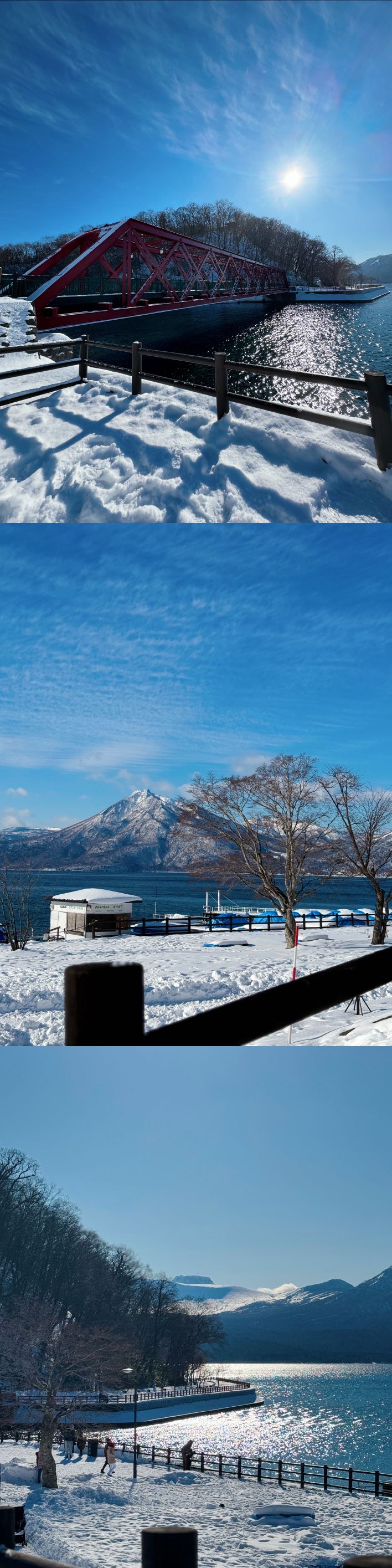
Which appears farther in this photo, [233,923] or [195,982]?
[233,923]

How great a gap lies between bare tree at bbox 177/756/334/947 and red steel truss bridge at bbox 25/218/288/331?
399 inches

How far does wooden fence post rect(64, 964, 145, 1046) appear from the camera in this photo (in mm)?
621

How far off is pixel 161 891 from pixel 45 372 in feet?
142

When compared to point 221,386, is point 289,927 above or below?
below

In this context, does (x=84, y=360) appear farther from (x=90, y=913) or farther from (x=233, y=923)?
(x=90, y=913)

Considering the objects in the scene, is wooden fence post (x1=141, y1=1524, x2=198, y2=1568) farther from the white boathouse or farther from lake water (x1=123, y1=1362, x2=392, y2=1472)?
lake water (x1=123, y1=1362, x2=392, y2=1472)

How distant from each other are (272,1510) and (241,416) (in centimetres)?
2028

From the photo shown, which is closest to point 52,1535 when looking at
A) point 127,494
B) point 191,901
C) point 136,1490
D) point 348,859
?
point 136,1490

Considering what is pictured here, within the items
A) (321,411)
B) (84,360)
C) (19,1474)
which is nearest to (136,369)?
(84,360)

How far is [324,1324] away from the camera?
51062mm

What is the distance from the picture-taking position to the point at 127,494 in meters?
4.50

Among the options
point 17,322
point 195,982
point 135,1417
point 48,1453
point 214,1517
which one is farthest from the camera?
point 135,1417

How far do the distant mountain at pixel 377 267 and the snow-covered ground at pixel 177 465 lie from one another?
6.11m

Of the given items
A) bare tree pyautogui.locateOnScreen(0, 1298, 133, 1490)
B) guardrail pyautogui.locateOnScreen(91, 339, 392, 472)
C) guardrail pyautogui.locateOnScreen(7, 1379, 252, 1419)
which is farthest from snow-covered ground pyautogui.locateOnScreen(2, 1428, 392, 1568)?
guardrail pyautogui.locateOnScreen(91, 339, 392, 472)
